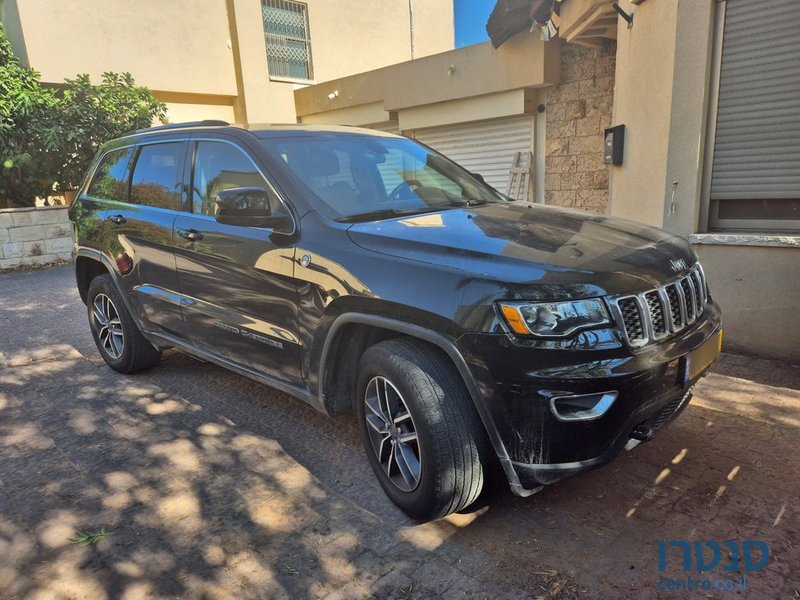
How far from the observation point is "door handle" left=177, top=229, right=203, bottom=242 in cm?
357

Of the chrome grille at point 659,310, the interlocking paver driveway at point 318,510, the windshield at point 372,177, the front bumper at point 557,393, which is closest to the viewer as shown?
the front bumper at point 557,393

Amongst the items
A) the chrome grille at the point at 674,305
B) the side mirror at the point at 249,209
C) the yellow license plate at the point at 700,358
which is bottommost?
the yellow license plate at the point at 700,358

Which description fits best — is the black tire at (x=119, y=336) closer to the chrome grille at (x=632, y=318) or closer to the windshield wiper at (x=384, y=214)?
the windshield wiper at (x=384, y=214)

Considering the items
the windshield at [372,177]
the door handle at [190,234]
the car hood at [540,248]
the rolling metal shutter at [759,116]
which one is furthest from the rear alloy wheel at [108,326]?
the rolling metal shutter at [759,116]

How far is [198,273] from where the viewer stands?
3.61m

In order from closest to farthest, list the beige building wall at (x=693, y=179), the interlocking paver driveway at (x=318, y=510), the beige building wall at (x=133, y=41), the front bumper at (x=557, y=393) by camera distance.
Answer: the front bumper at (x=557, y=393)
the interlocking paver driveway at (x=318, y=510)
the beige building wall at (x=693, y=179)
the beige building wall at (x=133, y=41)

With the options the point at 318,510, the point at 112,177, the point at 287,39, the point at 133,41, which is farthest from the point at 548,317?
the point at 287,39

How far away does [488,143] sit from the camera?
10.5 meters

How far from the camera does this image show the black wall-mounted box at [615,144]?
592 centimetres

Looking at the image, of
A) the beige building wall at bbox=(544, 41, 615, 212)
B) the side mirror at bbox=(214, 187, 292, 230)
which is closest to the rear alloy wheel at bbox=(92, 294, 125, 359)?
Result: the side mirror at bbox=(214, 187, 292, 230)

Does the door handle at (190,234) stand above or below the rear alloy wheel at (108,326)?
above

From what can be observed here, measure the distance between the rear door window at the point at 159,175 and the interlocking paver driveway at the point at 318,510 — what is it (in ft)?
4.85

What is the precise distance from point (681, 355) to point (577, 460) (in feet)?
2.11

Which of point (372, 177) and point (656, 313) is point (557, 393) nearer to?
point (656, 313)
